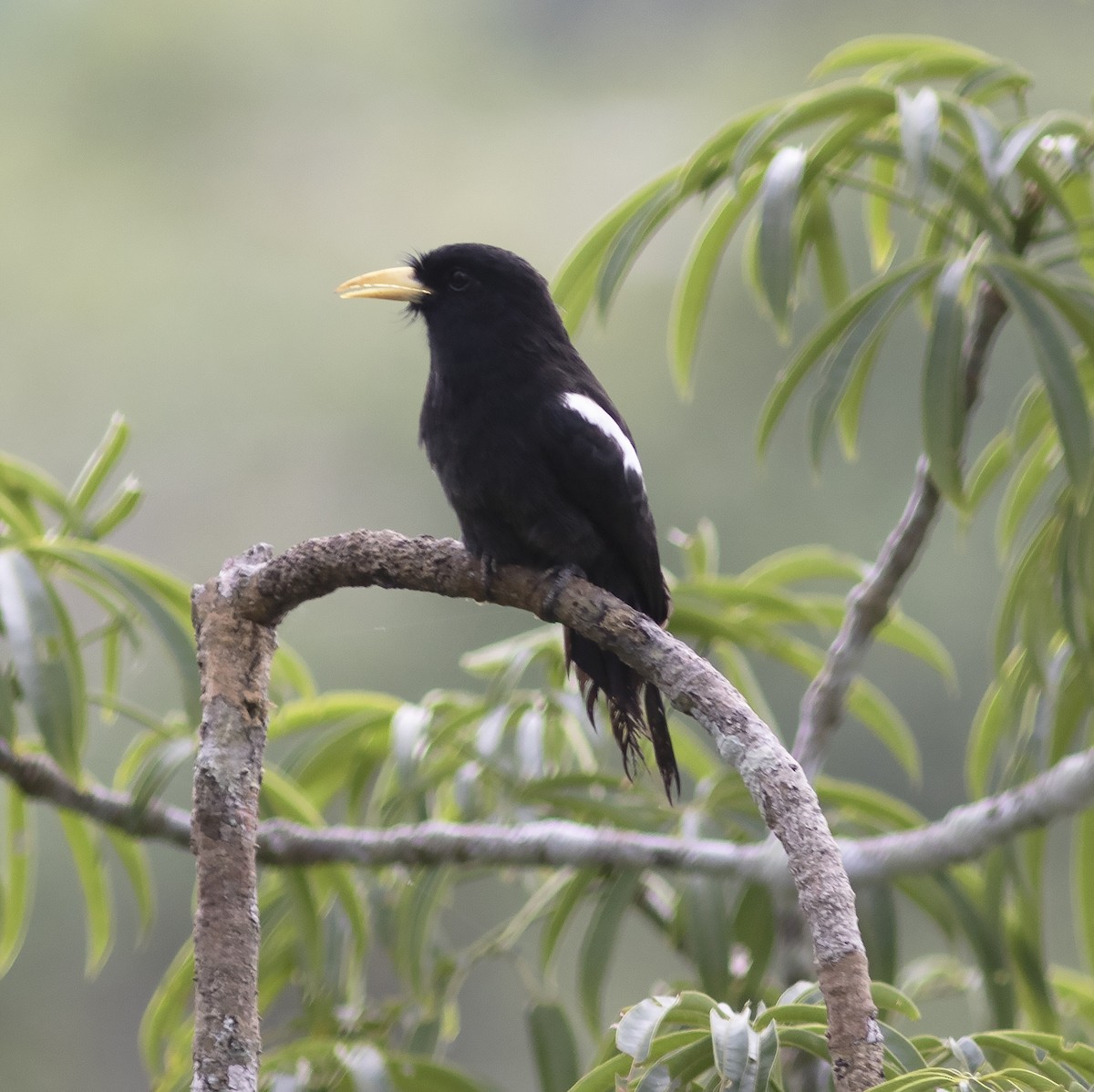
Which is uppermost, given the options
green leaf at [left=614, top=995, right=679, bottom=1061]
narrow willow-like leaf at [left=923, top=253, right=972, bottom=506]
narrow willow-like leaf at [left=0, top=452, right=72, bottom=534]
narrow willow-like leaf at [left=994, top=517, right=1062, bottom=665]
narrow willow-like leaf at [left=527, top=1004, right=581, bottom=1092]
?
narrow willow-like leaf at [left=0, top=452, right=72, bottom=534]

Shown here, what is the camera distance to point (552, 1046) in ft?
6.31

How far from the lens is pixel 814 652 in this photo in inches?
93.0

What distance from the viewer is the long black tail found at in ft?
5.55

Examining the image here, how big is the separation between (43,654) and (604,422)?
0.81 meters

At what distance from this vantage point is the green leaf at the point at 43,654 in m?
1.66

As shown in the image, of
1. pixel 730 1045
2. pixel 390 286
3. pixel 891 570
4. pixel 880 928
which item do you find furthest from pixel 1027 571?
Answer: pixel 730 1045

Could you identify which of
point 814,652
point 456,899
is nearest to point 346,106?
point 456,899

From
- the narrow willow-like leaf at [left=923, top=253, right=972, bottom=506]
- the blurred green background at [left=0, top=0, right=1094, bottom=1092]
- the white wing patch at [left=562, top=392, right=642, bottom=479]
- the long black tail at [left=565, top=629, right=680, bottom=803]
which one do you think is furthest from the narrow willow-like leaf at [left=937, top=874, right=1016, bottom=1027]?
the blurred green background at [left=0, top=0, right=1094, bottom=1092]

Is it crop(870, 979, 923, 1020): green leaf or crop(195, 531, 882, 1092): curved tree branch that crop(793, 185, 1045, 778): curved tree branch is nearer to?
crop(195, 531, 882, 1092): curved tree branch

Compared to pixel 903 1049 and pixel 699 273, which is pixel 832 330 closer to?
pixel 699 273

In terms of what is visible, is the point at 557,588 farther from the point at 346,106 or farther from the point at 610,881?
the point at 346,106

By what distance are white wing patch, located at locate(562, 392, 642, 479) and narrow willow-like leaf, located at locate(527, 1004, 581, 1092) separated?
0.82 m

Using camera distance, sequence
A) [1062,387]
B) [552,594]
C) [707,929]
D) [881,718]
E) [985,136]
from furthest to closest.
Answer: [881,718], [707,929], [985,136], [1062,387], [552,594]

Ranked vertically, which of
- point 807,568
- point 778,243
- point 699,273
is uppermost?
point 699,273
